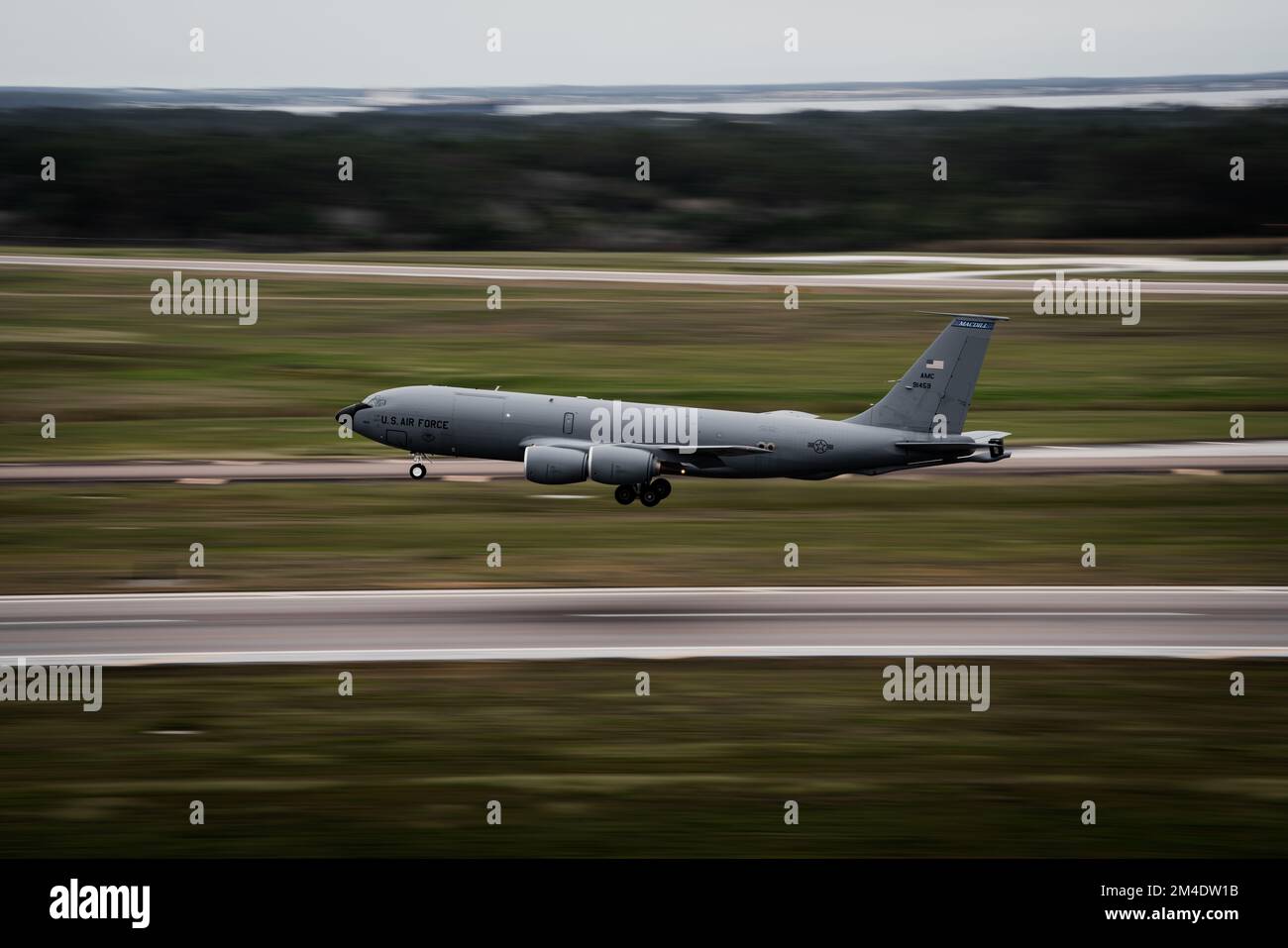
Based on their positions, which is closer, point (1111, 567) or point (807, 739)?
point (807, 739)

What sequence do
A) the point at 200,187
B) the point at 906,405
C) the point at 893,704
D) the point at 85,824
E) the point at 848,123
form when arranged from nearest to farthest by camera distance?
the point at 85,824, the point at 893,704, the point at 906,405, the point at 200,187, the point at 848,123

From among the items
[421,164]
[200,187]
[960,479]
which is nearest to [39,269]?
[200,187]

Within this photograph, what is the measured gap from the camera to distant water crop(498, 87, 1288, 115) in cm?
16288

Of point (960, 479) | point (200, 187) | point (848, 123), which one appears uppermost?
point (848, 123)

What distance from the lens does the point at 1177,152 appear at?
138750 millimetres

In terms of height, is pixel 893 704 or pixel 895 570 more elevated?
pixel 895 570

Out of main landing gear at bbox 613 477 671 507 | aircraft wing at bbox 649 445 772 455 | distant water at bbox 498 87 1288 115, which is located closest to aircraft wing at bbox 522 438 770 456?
aircraft wing at bbox 649 445 772 455

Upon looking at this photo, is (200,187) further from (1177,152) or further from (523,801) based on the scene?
(523,801)

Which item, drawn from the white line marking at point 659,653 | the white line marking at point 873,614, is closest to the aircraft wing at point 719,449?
the white line marking at point 873,614

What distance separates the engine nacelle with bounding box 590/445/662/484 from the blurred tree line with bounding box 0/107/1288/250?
250 ft

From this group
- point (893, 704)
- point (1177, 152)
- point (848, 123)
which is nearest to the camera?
point (893, 704)

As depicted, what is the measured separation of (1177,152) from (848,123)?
37.2 meters

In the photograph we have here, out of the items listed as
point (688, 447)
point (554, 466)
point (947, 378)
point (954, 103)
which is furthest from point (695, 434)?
point (954, 103)

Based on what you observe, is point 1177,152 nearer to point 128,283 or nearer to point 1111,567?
point 128,283
